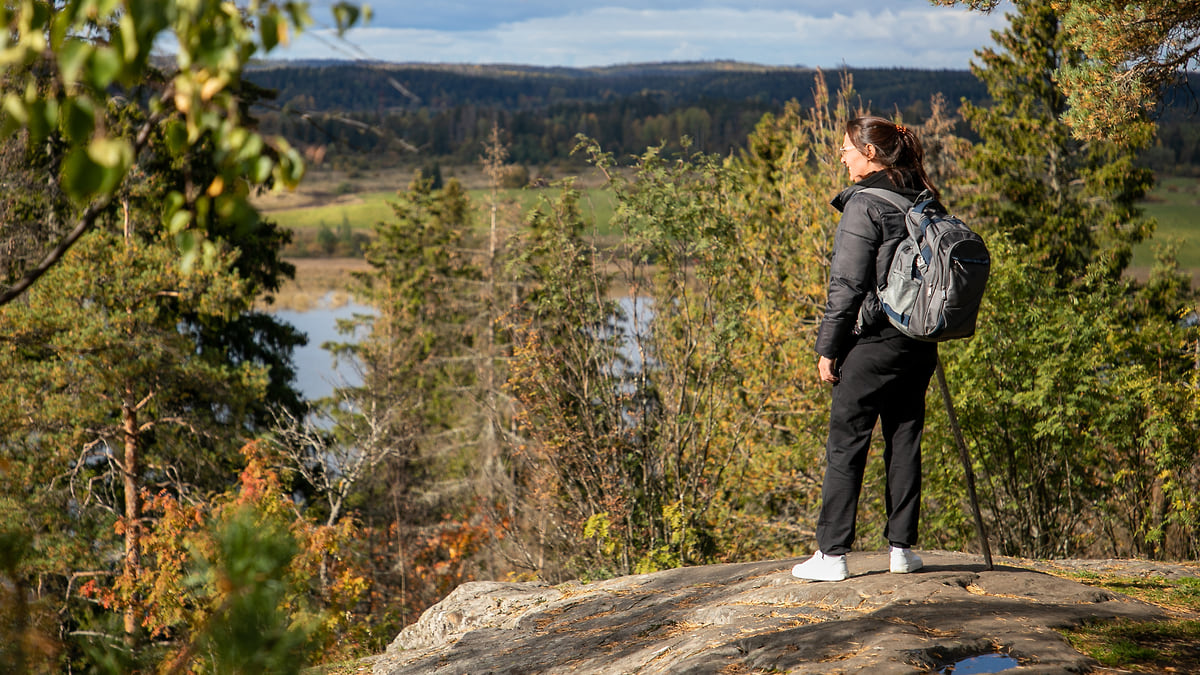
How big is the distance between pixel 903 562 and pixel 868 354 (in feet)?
3.92

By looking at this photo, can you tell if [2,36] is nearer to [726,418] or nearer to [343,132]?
[343,132]

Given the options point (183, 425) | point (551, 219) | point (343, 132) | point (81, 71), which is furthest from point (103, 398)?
point (81, 71)

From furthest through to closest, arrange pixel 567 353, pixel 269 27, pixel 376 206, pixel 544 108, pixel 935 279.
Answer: pixel 544 108
pixel 376 206
pixel 567 353
pixel 935 279
pixel 269 27

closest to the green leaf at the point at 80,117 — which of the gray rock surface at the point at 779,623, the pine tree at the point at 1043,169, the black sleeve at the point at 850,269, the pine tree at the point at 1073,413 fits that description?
the gray rock surface at the point at 779,623

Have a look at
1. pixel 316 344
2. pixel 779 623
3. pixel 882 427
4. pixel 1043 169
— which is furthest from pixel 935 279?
pixel 316 344

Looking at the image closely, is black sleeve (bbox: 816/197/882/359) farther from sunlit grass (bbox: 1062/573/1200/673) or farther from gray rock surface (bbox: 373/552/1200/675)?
sunlit grass (bbox: 1062/573/1200/673)

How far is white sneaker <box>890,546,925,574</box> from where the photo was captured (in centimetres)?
456

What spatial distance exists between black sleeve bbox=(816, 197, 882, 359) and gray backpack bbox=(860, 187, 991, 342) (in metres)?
0.11

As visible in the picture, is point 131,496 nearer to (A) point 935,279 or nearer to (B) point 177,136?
(A) point 935,279

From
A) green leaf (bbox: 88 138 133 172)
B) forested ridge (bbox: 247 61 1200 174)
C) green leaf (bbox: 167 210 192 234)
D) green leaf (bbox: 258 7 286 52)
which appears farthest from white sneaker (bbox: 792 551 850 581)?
green leaf (bbox: 88 138 133 172)

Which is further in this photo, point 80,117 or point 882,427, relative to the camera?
point 882,427

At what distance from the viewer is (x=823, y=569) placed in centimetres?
456

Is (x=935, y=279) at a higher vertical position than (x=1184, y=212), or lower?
higher

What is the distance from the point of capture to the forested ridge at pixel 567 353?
2061 millimetres
